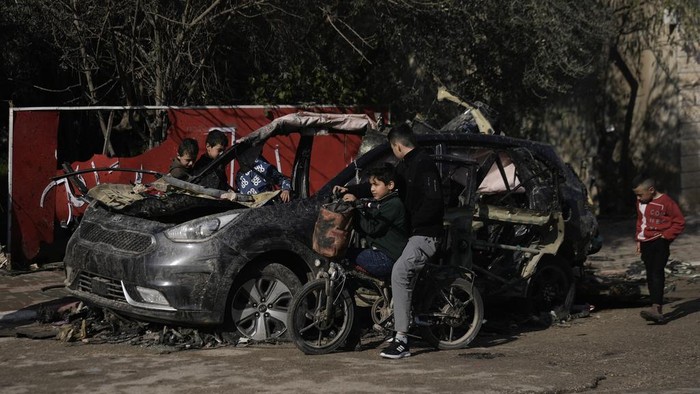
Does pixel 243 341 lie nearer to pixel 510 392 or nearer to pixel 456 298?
pixel 456 298

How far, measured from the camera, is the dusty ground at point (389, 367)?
694cm

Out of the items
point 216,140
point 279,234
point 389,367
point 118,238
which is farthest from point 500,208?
point 118,238

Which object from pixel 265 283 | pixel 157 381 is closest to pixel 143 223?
pixel 265 283

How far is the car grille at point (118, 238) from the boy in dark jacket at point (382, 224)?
1627 millimetres

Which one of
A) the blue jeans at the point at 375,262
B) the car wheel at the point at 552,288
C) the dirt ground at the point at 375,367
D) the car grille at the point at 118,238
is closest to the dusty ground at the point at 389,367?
the dirt ground at the point at 375,367

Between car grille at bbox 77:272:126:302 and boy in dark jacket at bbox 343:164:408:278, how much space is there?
1.88 meters

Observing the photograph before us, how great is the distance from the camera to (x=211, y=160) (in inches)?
382

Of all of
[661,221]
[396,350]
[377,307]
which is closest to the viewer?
[396,350]

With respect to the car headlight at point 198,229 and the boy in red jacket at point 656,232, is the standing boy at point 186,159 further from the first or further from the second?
the boy in red jacket at point 656,232

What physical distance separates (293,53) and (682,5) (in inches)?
323

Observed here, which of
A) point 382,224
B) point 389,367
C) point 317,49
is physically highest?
point 317,49

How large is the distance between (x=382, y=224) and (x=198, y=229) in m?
1.44

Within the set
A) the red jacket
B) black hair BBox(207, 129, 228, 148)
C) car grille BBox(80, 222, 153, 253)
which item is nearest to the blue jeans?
car grille BBox(80, 222, 153, 253)

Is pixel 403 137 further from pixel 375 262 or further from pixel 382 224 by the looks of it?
pixel 375 262
